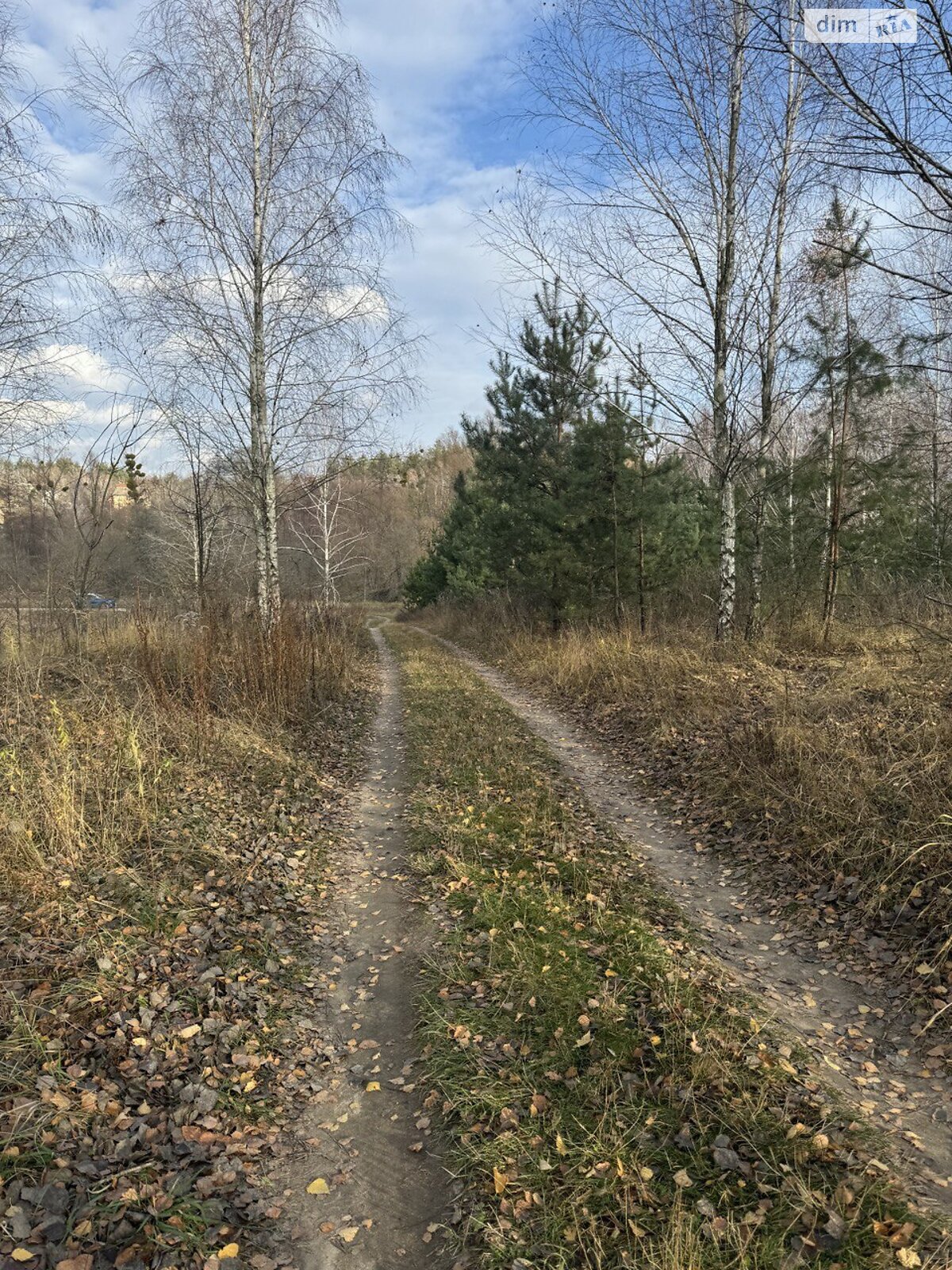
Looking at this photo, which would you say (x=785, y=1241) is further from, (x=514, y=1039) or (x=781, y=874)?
(x=781, y=874)

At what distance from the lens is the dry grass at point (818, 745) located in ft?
15.2

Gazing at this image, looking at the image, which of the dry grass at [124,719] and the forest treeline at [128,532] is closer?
the dry grass at [124,719]

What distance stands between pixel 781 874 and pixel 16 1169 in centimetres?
487

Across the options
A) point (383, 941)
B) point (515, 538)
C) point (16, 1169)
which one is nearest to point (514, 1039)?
point (383, 941)

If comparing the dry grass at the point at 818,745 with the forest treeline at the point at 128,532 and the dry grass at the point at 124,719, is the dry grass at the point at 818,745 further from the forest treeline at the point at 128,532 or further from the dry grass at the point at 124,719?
the forest treeline at the point at 128,532

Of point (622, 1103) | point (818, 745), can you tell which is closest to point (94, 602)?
point (818, 745)

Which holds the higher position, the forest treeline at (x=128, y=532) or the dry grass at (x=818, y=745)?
the forest treeline at (x=128, y=532)

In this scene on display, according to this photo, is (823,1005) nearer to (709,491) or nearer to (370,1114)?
(370,1114)

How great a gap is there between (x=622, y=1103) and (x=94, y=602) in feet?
39.9

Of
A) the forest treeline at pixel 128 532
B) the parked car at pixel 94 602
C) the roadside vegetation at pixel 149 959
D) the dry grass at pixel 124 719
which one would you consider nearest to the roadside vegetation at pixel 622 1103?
the roadside vegetation at pixel 149 959

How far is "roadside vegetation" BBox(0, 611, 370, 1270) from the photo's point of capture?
2576 mm

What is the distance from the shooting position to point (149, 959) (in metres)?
3.88

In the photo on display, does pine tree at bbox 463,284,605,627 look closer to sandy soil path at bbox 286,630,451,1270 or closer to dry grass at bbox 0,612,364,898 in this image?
dry grass at bbox 0,612,364,898

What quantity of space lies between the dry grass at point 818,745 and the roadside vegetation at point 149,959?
377cm
